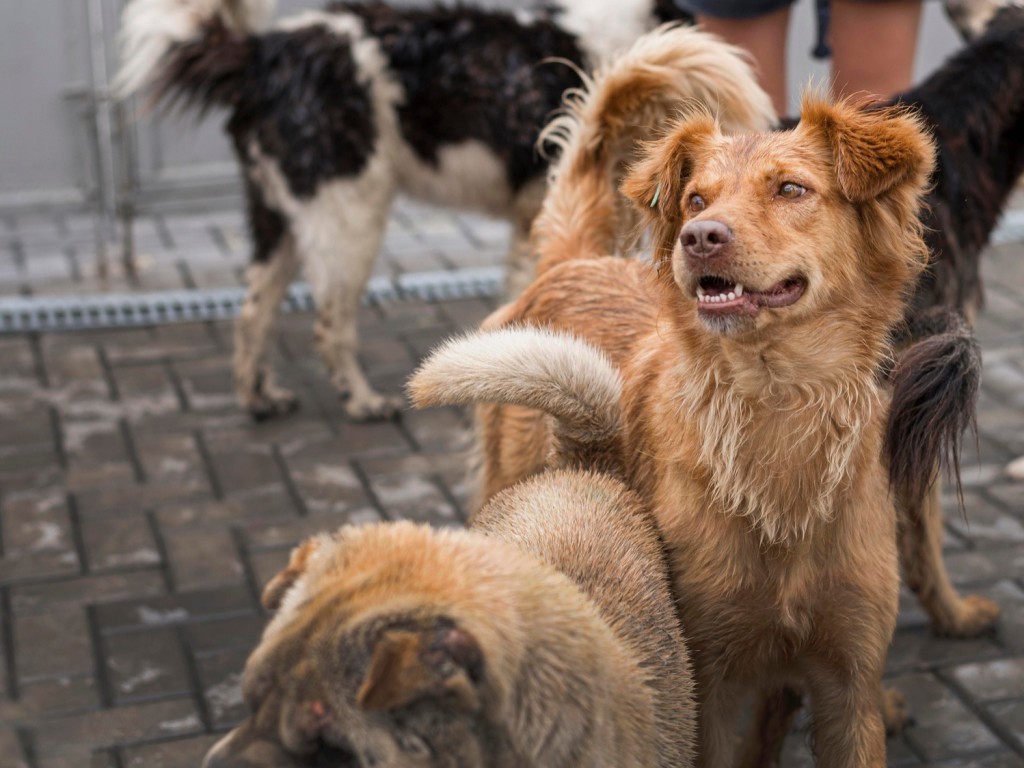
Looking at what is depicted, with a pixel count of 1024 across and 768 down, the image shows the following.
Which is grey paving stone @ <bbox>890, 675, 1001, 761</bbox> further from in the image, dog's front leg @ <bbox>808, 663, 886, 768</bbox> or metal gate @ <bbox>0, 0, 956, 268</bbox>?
metal gate @ <bbox>0, 0, 956, 268</bbox>

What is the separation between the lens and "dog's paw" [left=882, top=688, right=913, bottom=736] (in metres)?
3.25

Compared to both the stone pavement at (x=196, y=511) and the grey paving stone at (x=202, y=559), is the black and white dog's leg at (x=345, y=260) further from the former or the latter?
the grey paving stone at (x=202, y=559)

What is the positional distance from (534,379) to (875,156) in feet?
2.64

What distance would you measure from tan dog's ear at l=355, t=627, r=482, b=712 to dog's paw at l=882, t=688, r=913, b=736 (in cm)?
175

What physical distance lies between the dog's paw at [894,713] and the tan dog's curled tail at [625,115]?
52.9 inches

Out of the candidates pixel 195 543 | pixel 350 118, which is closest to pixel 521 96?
pixel 350 118

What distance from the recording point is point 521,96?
16.2ft

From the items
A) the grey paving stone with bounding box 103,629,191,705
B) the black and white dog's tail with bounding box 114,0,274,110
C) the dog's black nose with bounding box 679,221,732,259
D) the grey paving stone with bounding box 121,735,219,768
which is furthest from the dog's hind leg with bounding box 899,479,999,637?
the black and white dog's tail with bounding box 114,0,274,110

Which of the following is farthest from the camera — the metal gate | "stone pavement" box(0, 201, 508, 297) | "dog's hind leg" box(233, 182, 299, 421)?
the metal gate

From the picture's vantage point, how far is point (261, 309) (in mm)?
5137

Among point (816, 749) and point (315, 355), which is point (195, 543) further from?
point (816, 749)

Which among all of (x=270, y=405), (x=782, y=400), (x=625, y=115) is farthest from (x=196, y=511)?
(x=782, y=400)

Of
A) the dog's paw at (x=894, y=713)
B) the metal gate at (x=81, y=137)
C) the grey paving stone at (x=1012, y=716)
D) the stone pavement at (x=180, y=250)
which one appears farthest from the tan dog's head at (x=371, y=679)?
the metal gate at (x=81, y=137)

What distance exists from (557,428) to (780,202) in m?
0.79
